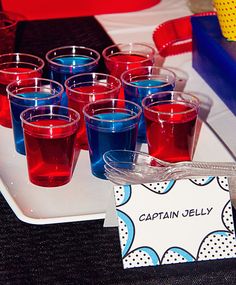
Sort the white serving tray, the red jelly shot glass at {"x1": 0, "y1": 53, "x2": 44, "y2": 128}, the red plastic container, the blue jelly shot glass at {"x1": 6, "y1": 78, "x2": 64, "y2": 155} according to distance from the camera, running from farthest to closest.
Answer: the red plastic container → the red jelly shot glass at {"x1": 0, "y1": 53, "x2": 44, "y2": 128} → the blue jelly shot glass at {"x1": 6, "y1": 78, "x2": 64, "y2": 155} → the white serving tray

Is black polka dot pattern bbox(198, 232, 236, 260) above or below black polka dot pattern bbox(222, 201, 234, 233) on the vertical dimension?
below

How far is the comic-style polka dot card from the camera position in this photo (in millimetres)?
932

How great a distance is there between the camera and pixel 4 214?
1.05m

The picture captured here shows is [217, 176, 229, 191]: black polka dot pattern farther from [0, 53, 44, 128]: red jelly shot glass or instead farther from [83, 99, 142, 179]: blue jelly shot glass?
[0, 53, 44, 128]: red jelly shot glass

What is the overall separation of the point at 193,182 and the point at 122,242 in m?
0.12

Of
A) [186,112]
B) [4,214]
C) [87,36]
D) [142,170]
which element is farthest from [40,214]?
[87,36]

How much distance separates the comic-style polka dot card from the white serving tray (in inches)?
2.7

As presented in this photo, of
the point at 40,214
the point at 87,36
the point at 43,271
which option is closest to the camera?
the point at 43,271

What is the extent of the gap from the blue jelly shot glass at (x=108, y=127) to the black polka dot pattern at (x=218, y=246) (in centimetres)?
22

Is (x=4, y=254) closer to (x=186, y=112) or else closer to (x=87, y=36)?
(x=186, y=112)

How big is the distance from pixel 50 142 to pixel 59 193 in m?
0.08

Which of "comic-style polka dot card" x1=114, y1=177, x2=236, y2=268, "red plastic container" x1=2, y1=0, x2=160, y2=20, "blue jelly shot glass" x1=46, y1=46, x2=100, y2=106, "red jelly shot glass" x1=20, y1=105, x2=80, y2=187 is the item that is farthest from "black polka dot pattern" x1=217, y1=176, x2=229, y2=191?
"red plastic container" x1=2, y1=0, x2=160, y2=20

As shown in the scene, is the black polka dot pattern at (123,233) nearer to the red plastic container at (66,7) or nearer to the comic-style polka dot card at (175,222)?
the comic-style polka dot card at (175,222)

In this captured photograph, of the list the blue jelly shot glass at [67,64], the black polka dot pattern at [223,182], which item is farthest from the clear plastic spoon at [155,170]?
the blue jelly shot glass at [67,64]
